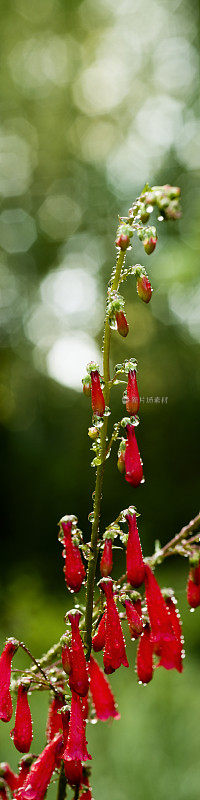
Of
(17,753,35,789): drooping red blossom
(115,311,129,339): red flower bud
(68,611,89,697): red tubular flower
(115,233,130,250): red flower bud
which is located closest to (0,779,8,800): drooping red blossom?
(17,753,35,789): drooping red blossom

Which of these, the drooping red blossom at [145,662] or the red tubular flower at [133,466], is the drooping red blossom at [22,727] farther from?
the red tubular flower at [133,466]

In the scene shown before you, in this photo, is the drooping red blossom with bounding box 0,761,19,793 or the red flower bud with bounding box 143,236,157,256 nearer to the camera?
the red flower bud with bounding box 143,236,157,256

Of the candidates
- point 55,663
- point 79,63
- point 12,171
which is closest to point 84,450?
point 12,171

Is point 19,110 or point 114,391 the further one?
point 19,110

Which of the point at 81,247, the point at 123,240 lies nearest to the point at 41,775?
the point at 123,240

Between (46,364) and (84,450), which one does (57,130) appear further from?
(84,450)

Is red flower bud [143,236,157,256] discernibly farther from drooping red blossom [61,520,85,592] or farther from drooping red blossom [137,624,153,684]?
drooping red blossom [137,624,153,684]

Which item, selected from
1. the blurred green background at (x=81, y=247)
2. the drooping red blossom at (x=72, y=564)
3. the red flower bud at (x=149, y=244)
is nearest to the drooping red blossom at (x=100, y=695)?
the drooping red blossom at (x=72, y=564)
